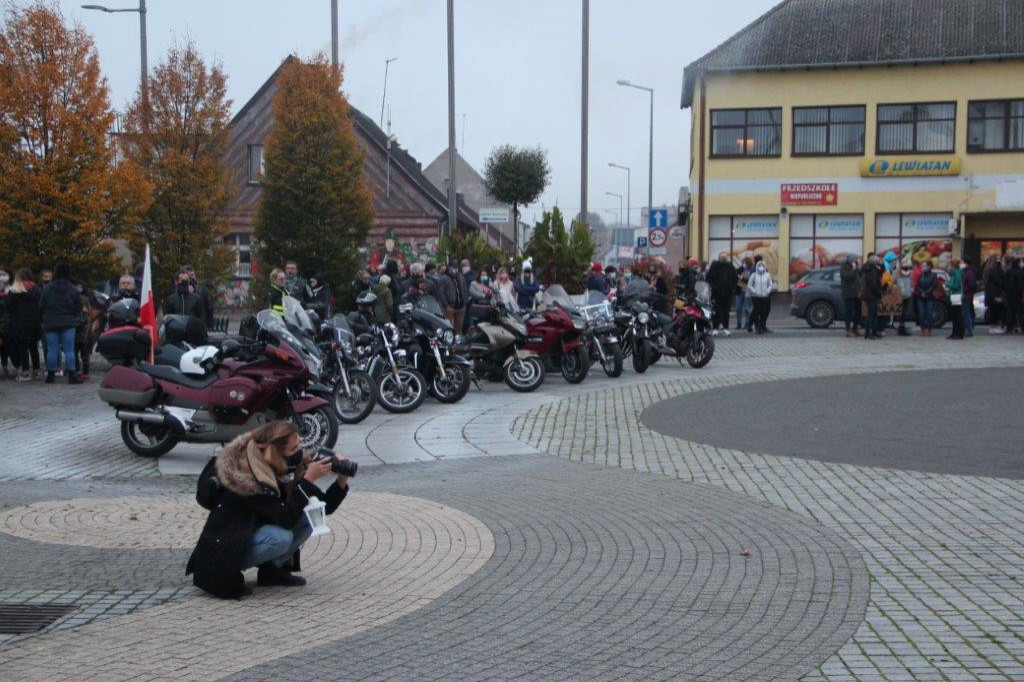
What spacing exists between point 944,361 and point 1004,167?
23.4 m

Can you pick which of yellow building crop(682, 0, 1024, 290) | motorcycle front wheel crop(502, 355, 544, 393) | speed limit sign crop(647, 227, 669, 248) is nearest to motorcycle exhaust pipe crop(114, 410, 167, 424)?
motorcycle front wheel crop(502, 355, 544, 393)

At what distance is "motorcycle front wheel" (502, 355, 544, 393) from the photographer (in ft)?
57.7

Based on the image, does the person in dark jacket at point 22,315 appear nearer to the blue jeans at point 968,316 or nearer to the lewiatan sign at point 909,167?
the blue jeans at point 968,316

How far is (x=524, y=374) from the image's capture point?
57.9ft

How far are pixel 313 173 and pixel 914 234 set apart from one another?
22.6 metres

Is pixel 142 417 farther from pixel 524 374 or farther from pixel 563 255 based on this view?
pixel 563 255

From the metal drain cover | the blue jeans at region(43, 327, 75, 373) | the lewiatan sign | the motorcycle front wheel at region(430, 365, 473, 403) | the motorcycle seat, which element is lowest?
the metal drain cover

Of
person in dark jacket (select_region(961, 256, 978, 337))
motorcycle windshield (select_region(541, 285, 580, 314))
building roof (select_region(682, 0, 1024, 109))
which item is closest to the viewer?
motorcycle windshield (select_region(541, 285, 580, 314))

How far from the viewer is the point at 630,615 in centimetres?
654

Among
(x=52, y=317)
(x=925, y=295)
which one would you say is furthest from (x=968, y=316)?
(x=52, y=317)

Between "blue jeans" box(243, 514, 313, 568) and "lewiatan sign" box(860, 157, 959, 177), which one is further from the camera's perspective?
"lewiatan sign" box(860, 157, 959, 177)

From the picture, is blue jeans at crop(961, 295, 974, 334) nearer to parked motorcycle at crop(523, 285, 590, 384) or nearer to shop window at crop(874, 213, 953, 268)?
parked motorcycle at crop(523, 285, 590, 384)

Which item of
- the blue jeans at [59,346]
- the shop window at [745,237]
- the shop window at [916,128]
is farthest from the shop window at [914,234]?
the blue jeans at [59,346]

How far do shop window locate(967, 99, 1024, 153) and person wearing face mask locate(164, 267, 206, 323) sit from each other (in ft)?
103
